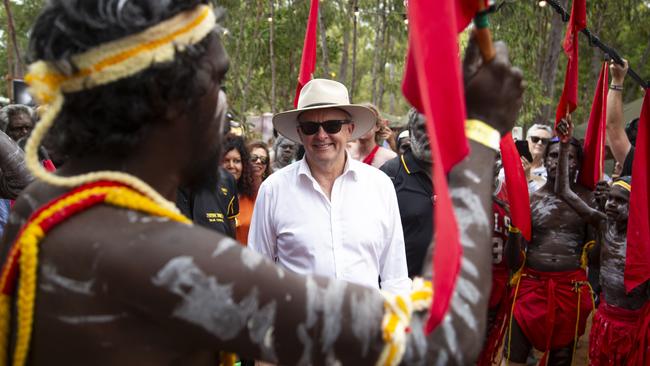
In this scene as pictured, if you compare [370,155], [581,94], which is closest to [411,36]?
[370,155]

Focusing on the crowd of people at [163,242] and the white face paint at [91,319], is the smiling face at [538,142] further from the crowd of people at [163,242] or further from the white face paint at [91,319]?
the white face paint at [91,319]

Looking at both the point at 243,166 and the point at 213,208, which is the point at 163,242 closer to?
the point at 213,208

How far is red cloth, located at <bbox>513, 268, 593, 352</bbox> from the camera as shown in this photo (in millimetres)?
5602

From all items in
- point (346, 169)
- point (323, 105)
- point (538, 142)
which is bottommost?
point (538, 142)

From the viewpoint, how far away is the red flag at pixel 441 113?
1.31 meters

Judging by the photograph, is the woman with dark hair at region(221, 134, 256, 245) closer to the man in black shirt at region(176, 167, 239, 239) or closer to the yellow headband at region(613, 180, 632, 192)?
the man in black shirt at region(176, 167, 239, 239)

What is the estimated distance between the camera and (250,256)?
133 cm

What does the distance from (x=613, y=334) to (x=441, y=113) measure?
4340 millimetres

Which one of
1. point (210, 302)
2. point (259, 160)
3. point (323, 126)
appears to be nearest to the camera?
point (210, 302)

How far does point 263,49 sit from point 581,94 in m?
12.9

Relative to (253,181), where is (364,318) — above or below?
above

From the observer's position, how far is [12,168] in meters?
3.98

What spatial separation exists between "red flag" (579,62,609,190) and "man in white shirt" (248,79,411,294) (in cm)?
246

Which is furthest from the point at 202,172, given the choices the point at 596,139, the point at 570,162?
the point at 570,162
